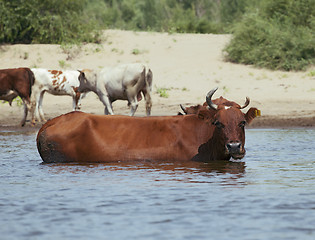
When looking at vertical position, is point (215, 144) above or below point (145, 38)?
below

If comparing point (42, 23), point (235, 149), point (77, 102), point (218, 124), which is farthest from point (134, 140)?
point (42, 23)

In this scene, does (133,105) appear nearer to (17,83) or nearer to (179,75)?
(17,83)

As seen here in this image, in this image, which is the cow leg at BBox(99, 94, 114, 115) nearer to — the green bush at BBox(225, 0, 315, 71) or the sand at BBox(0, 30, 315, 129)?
the sand at BBox(0, 30, 315, 129)

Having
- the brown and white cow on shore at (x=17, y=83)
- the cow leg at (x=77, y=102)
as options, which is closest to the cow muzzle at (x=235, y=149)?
the brown and white cow on shore at (x=17, y=83)

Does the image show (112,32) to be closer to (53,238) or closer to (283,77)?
(283,77)

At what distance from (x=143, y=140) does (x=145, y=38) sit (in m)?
19.5

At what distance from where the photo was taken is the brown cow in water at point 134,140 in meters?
10.1

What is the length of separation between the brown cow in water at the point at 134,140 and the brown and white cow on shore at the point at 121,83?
8559mm

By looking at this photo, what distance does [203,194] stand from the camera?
7.75m

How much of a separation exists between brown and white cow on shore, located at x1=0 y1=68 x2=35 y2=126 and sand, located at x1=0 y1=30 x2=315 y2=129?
0.80 metres

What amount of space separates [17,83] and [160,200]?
1330 centimetres

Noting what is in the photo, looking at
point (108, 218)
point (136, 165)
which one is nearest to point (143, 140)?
point (136, 165)

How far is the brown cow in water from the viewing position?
10.1 metres

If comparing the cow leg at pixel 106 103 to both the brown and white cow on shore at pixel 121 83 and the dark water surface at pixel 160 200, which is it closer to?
the brown and white cow on shore at pixel 121 83
